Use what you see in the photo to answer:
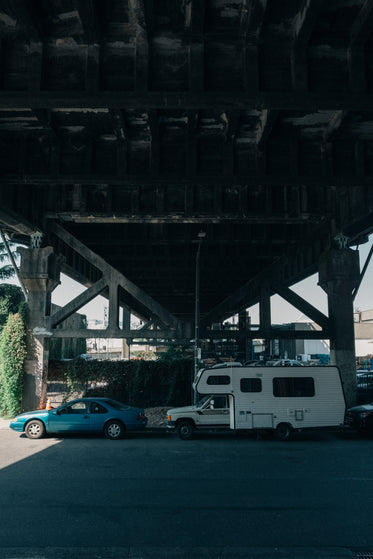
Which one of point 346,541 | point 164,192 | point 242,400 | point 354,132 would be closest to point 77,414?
point 242,400

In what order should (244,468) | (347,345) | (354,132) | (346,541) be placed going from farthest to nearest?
(347,345) → (354,132) → (244,468) → (346,541)

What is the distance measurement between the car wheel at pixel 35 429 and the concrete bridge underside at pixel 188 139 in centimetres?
335

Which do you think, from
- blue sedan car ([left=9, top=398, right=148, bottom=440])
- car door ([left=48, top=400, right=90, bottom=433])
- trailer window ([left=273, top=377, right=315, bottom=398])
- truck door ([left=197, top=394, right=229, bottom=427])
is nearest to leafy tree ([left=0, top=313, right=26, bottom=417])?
blue sedan car ([left=9, top=398, right=148, bottom=440])

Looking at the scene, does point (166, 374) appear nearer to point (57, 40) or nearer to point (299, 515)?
point (299, 515)

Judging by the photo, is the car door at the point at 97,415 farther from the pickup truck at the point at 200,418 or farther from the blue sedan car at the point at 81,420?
the pickup truck at the point at 200,418

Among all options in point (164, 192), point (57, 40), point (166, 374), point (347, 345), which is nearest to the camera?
point (57, 40)

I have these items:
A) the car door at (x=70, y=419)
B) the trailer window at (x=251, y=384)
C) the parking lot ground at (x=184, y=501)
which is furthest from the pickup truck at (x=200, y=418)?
the car door at (x=70, y=419)

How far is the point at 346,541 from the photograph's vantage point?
6105 millimetres

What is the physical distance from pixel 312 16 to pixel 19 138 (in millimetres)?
8143

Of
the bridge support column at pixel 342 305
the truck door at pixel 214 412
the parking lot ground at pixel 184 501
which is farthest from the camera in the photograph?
the bridge support column at pixel 342 305

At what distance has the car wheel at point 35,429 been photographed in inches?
571

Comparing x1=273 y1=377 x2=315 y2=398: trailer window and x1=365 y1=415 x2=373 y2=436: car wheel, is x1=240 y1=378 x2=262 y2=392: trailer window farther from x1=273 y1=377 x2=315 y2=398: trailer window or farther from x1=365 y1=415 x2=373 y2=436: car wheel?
x1=365 y1=415 x2=373 y2=436: car wheel

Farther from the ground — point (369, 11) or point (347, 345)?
point (369, 11)

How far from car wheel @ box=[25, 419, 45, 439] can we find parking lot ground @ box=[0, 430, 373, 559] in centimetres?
111
